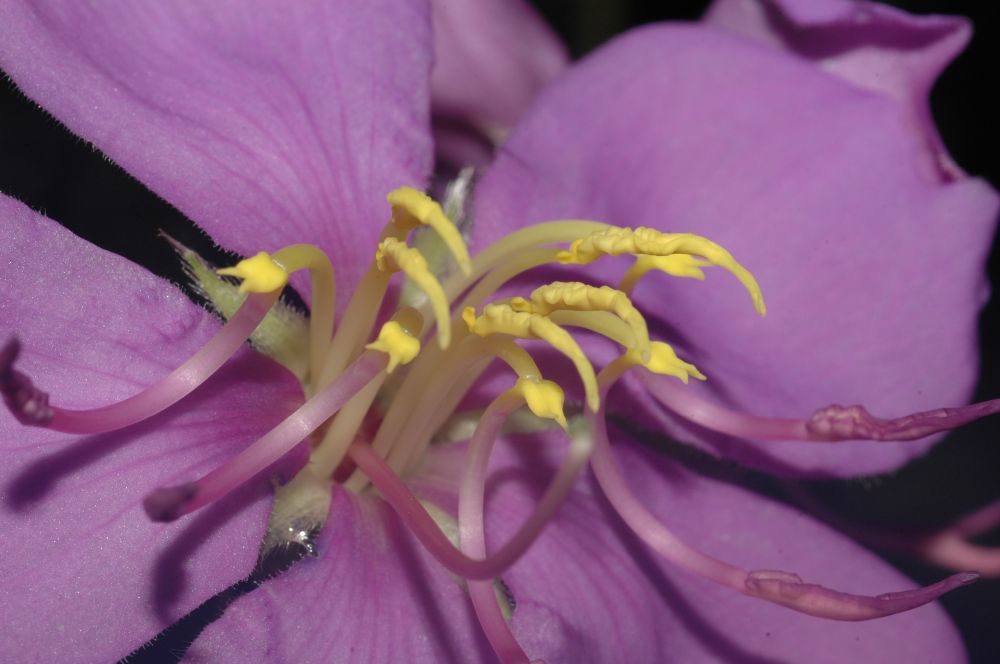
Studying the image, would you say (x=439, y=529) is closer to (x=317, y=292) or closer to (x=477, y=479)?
(x=477, y=479)

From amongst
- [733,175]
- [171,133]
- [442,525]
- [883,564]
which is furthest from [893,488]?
[171,133]

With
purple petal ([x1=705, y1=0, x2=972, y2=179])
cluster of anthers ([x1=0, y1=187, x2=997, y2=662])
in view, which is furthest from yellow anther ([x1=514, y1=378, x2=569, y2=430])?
purple petal ([x1=705, y1=0, x2=972, y2=179])

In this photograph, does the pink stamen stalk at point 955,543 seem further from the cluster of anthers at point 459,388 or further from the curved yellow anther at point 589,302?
the curved yellow anther at point 589,302

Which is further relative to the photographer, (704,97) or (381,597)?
(704,97)

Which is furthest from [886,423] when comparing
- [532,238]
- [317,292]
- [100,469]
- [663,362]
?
[100,469]

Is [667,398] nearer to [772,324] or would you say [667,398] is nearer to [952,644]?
[772,324]

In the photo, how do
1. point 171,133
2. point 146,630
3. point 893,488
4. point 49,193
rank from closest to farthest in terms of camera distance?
point 146,630 < point 171,133 < point 49,193 < point 893,488

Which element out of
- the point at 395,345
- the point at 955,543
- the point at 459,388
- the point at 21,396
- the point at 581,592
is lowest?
the point at 955,543

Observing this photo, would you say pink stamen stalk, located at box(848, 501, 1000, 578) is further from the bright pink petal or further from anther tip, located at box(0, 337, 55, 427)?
anther tip, located at box(0, 337, 55, 427)
